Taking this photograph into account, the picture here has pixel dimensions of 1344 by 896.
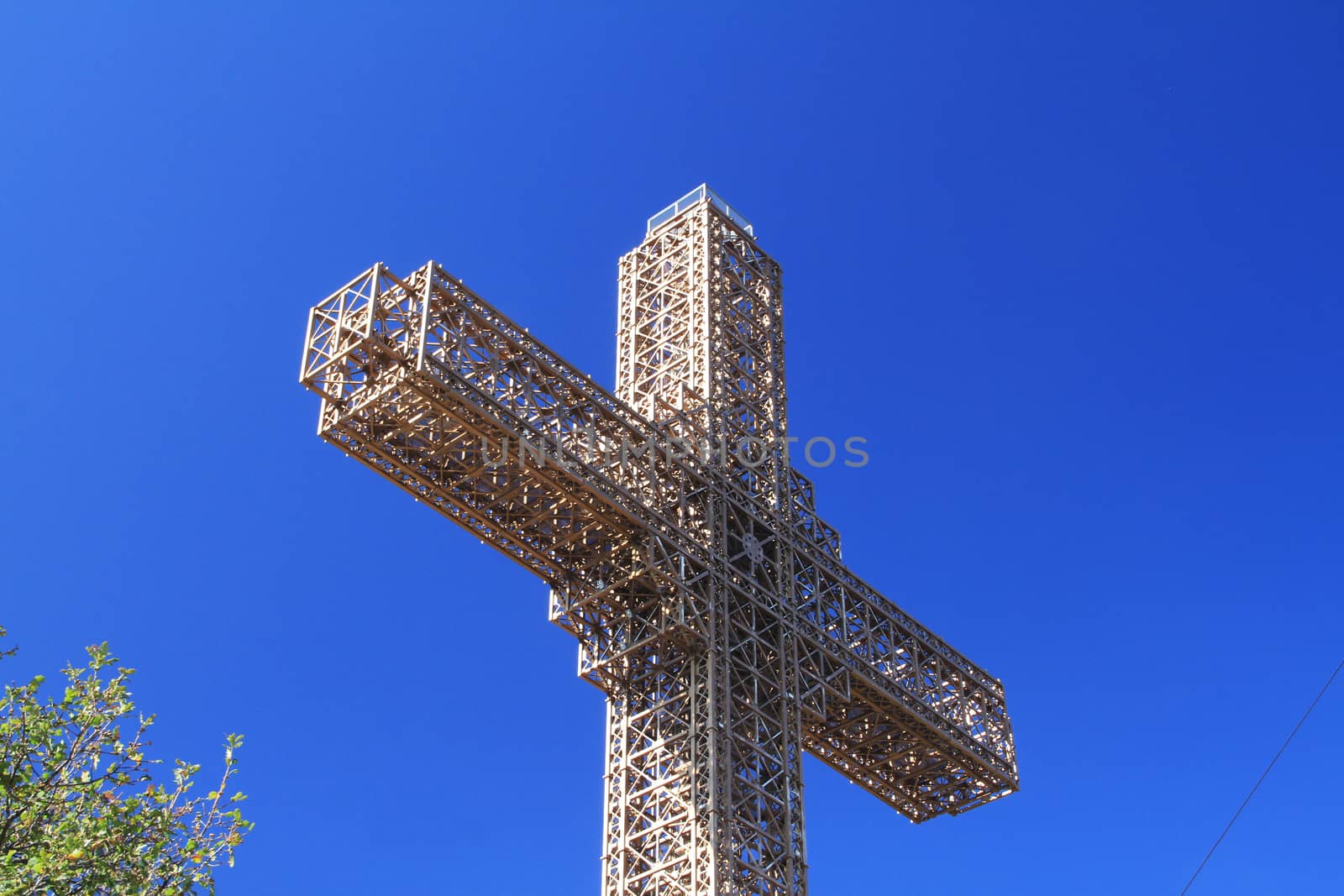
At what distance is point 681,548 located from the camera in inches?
1013

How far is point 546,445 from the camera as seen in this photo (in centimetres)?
2405

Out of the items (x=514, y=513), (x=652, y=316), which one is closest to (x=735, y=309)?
(x=652, y=316)

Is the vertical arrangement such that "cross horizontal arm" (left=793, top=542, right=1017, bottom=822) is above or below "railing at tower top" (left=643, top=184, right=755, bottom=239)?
below

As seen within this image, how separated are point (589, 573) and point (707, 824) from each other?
13.6 ft

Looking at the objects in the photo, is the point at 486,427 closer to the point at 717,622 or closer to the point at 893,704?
the point at 717,622

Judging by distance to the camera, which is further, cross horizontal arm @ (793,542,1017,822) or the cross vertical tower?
cross horizontal arm @ (793,542,1017,822)

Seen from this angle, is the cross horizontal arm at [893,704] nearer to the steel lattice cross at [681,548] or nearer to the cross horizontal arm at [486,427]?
the steel lattice cross at [681,548]

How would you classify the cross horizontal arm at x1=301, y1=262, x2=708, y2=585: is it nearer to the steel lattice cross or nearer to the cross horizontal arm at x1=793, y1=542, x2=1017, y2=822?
the steel lattice cross

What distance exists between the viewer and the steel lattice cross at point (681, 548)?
2356 centimetres

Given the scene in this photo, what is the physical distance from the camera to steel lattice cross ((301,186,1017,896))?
928 inches

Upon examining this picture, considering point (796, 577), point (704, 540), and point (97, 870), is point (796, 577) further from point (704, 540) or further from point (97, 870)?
point (97, 870)

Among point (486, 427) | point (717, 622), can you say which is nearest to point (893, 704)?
point (717, 622)

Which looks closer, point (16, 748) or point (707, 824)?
point (16, 748)

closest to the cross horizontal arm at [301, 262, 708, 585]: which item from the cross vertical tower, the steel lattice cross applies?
the steel lattice cross
